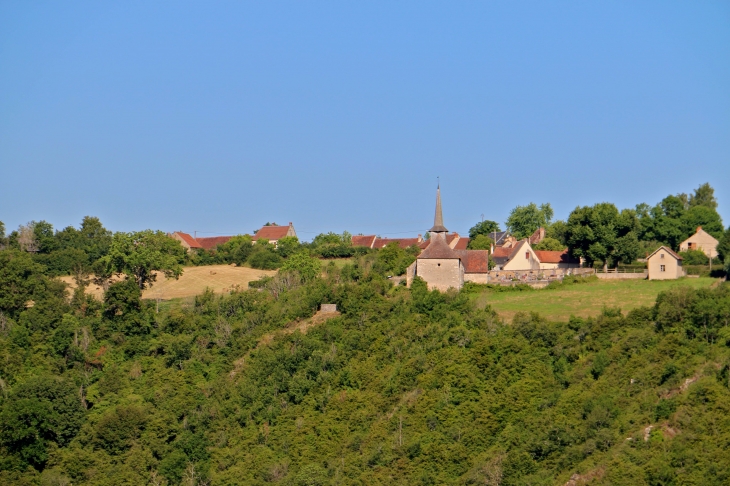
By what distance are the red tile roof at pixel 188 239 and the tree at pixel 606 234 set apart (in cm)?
4310

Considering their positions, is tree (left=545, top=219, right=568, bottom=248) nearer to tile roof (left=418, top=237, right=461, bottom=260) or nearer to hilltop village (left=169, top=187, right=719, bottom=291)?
hilltop village (left=169, top=187, right=719, bottom=291)

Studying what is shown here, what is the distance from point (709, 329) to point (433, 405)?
1224cm

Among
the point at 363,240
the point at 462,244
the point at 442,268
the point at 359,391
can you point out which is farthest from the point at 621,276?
the point at 363,240

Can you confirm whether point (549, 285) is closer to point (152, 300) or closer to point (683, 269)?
point (683, 269)

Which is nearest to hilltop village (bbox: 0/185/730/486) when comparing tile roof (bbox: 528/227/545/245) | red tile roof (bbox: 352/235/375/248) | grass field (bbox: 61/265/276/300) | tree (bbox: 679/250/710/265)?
grass field (bbox: 61/265/276/300)

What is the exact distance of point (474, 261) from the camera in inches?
2286

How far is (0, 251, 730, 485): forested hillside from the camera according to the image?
128 ft

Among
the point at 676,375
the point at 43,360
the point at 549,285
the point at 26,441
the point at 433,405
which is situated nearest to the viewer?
the point at 676,375

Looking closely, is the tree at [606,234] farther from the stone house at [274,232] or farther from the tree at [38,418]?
the stone house at [274,232]

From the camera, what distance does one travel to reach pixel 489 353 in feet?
151

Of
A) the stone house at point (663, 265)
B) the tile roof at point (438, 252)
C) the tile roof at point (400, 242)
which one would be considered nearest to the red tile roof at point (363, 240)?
the tile roof at point (400, 242)

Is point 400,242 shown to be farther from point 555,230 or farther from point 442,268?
point 442,268

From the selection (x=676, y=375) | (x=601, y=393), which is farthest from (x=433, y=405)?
(x=676, y=375)

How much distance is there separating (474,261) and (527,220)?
38678mm
